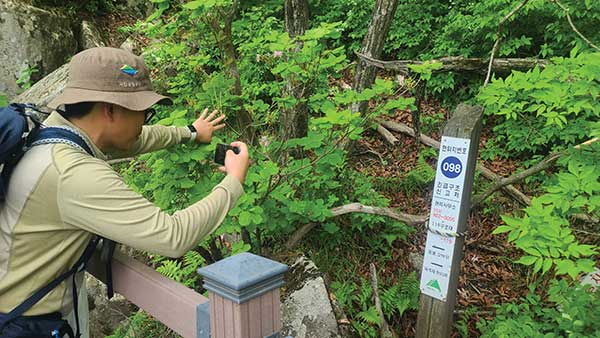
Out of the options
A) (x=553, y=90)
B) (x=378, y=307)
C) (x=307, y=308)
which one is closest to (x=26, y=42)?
(x=307, y=308)

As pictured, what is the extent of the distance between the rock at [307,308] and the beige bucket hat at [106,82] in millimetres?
2181

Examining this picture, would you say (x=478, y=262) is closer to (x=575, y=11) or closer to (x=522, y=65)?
(x=522, y=65)

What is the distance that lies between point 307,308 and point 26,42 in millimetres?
7516

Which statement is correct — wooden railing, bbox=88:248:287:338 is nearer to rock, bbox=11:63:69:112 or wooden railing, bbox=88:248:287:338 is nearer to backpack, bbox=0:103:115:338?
backpack, bbox=0:103:115:338

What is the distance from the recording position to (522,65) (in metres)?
5.67

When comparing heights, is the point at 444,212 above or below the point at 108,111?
below

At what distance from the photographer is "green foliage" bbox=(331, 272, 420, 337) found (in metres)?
3.84

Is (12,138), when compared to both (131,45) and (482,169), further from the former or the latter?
(131,45)

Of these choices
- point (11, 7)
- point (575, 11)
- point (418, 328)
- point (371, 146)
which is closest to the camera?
point (418, 328)

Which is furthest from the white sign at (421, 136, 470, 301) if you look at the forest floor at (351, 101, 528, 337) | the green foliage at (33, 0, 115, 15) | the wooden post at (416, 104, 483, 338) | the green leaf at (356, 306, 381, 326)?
Result: the green foliage at (33, 0, 115, 15)

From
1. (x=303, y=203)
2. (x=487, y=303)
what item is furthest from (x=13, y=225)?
(x=487, y=303)

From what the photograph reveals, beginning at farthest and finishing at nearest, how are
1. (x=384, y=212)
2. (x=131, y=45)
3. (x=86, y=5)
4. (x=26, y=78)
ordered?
(x=86, y=5) < (x=131, y=45) < (x=26, y=78) < (x=384, y=212)

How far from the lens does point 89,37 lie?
9.18 metres

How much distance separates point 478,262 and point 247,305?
392 centimetres
